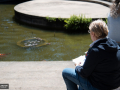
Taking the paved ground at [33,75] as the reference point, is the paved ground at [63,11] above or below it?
below

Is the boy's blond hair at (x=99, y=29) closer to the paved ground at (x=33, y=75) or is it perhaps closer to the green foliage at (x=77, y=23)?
the paved ground at (x=33, y=75)

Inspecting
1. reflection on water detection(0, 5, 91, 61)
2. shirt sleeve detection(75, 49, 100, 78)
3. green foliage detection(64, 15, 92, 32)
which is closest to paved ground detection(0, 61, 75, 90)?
shirt sleeve detection(75, 49, 100, 78)

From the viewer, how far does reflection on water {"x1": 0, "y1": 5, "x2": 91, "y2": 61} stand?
5.48 m

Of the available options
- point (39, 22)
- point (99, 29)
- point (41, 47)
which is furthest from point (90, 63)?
point (39, 22)

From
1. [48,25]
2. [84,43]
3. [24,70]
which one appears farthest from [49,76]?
[48,25]

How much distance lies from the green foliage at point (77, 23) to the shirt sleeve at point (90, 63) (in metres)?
5.94

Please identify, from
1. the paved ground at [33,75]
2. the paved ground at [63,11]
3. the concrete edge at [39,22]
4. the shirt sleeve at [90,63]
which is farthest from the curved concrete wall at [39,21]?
the shirt sleeve at [90,63]

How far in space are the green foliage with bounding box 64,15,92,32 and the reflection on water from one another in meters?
0.48

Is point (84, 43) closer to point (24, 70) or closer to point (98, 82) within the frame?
point (24, 70)

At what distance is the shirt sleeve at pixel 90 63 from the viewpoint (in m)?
1.89

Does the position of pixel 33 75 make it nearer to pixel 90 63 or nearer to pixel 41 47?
pixel 90 63

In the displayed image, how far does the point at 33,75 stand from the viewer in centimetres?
324

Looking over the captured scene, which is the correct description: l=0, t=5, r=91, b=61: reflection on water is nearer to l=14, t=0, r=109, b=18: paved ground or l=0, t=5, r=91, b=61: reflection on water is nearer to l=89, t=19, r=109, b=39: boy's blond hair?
l=14, t=0, r=109, b=18: paved ground

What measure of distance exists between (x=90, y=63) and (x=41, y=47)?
4.30 metres
